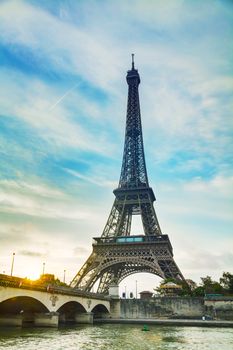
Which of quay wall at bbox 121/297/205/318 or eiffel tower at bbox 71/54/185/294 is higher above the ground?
eiffel tower at bbox 71/54/185/294

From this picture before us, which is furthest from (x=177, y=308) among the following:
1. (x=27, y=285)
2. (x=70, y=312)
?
(x=27, y=285)

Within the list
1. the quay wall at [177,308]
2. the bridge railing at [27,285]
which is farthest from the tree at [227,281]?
the bridge railing at [27,285]

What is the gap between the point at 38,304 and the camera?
4006cm

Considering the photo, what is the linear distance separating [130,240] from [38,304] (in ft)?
131

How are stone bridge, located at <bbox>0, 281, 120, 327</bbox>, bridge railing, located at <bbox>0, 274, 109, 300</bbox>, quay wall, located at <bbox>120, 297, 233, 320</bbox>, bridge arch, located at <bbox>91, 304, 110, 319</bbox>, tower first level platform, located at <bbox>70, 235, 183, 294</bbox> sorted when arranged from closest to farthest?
1. bridge railing, located at <bbox>0, 274, 109, 300</bbox>
2. stone bridge, located at <bbox>0, 281, 120, 327</bbox>
3. quay wall, located at <bbox>120, 297, 233, 320</bbox>
4. bridge arch, located at <bbox>91, 304, 110, 319</bbox>
5. tower first level platform, located at <bbox>70, 235, 183, 294</bbox>

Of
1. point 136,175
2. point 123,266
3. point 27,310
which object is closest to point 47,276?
point 123,266

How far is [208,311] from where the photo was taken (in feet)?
207

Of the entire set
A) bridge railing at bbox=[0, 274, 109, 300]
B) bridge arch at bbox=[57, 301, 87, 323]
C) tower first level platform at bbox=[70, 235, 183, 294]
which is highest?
tower first level platform at bbox=[70, 235, 183, 294]

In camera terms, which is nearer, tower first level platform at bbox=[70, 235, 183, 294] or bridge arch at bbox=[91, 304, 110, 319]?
bridge arch at bbox=[91, 304, 110, 319]

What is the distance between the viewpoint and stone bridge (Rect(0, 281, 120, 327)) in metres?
32.6

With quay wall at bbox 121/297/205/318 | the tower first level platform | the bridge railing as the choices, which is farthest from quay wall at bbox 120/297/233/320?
the bridge railing

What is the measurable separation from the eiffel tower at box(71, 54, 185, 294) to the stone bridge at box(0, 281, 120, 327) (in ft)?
54.9

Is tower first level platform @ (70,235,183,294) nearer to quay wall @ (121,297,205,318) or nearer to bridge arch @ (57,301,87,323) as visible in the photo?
quay wall @ (121,297,205,318)

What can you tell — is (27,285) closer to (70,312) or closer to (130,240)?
(70,312)
